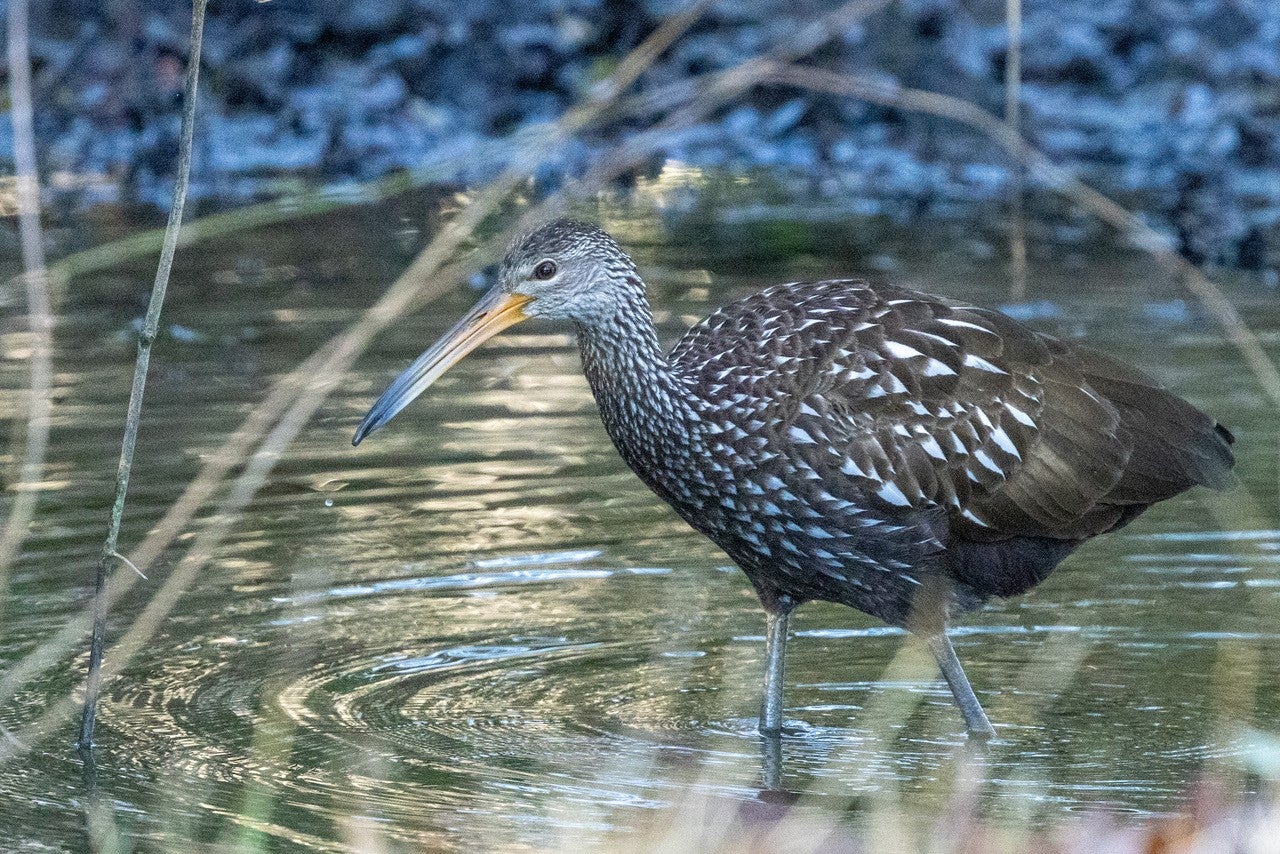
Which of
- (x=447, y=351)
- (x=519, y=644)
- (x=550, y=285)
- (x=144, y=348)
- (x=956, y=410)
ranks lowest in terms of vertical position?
(x=519, y=644)

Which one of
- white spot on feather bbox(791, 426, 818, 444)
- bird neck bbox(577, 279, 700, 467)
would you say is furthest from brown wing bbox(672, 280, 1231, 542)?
bird neck bbox(577, 279, 700, 467)

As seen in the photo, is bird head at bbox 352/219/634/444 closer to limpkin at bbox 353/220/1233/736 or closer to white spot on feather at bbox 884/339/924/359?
limpkin at bbox 353/220/1233/736

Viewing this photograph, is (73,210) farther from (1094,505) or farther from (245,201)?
(1094,505)

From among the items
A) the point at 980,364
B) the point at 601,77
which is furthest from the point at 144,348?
the point at 601,77

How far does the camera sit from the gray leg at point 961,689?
19.5 feet

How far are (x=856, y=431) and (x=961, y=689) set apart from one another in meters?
0.80

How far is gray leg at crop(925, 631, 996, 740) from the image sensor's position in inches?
234

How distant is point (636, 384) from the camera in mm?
5957

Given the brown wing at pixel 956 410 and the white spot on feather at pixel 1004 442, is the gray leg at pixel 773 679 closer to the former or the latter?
the brown wing at pixel 956 410

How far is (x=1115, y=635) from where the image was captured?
21.9ft

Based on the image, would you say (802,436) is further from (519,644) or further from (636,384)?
(519,644)

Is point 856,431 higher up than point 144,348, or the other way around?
point 144,348

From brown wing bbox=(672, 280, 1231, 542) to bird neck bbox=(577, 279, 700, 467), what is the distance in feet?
0.36

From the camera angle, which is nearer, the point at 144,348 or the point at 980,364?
the point at 144,348
